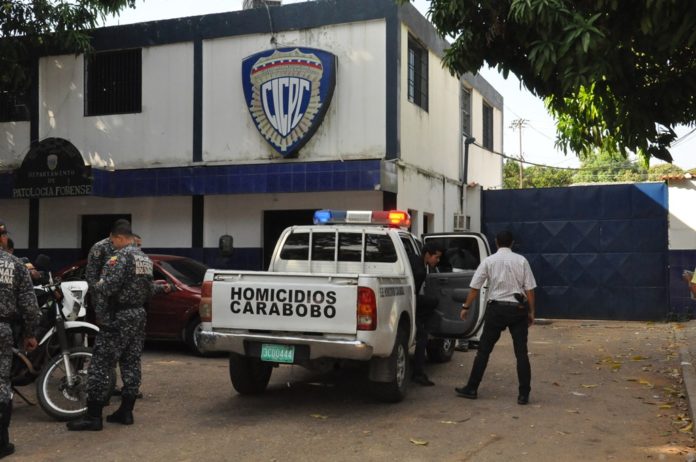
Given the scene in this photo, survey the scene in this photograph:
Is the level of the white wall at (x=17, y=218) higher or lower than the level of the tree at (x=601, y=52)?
lower

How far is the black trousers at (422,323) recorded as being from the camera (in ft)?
26.3

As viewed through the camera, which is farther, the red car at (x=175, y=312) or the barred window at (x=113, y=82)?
the barred window at (x=113, y=82)

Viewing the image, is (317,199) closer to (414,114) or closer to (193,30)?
(414,114)

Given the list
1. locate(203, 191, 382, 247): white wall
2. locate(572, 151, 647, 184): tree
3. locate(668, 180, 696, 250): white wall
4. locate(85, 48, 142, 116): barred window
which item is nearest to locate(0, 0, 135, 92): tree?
locate(85, 48, 142, 116): barred window

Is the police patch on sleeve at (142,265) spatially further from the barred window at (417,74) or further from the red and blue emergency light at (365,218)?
the barred window at (417,74)

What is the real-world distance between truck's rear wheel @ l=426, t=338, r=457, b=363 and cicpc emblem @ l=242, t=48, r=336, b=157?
5.19 meters

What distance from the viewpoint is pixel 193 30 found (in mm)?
14078

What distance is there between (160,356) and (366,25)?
7.03 metres

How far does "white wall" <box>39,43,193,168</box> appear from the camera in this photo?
1416 cm

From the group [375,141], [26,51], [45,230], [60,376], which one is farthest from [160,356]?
[26,51]

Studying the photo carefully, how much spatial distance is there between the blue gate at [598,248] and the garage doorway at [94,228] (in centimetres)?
908

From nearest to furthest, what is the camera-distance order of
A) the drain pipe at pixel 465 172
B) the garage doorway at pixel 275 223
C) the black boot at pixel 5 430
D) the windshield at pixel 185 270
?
the black boot at pixel 5 430, the windshield at pixel 185 270, the garage doorway at pixel 275 223, the drain pipe at pixel 465 172

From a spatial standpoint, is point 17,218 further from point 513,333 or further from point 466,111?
point 513,333

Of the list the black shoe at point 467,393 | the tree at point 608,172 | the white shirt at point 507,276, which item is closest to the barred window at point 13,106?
the white shirt at point 507,276
